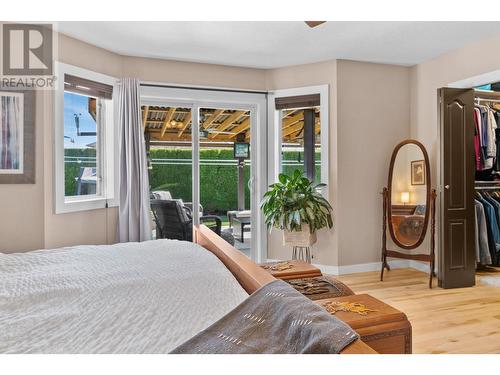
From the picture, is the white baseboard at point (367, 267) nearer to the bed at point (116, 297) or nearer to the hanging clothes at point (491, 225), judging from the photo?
the hanging clothes at point (491, 225)

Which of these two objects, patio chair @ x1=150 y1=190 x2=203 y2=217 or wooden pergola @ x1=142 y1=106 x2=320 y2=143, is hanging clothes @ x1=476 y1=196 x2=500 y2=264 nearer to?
wooden pergola @ x1=142 y1=106 x2=320 y2=143

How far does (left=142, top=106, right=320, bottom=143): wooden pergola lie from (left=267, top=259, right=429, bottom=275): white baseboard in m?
1.56

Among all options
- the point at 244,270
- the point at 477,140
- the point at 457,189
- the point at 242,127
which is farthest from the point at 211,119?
the point at 244,270

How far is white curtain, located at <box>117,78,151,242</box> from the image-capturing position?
157 inches

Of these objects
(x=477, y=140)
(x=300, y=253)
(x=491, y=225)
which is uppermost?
(x=477, y=140)

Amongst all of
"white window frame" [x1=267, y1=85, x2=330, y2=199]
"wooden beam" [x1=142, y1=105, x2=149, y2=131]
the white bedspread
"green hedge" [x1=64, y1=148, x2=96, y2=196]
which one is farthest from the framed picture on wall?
"green hedge" [x1=64, y1=148, x2=96, y2=196]

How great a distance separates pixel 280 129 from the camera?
4703 mm

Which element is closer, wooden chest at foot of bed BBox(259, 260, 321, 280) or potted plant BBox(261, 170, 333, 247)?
wooden chest at foot of bed BBox(259, 260, 321, 280)

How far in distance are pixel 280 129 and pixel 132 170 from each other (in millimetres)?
1827

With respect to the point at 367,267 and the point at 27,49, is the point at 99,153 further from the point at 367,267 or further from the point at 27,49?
the point at 367,267

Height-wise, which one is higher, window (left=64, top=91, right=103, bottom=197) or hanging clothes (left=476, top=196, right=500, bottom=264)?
window (left=64, top=91, right=103, bottom=197)

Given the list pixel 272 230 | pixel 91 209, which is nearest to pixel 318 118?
pixel 272 230

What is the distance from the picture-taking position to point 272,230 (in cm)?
474
